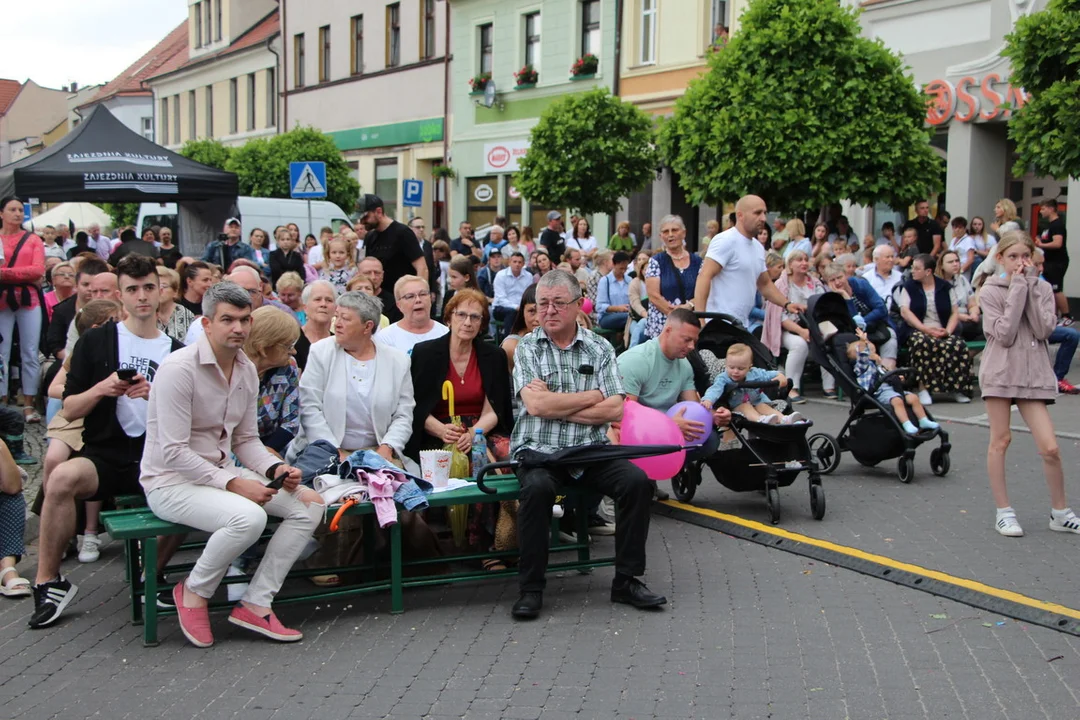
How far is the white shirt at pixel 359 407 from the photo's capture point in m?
6.83

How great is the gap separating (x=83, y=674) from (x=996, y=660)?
3.97 metres

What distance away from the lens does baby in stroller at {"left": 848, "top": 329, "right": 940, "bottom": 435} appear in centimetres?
976

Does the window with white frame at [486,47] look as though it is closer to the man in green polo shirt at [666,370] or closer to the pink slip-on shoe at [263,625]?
the man in green polo shirt at [666,370]

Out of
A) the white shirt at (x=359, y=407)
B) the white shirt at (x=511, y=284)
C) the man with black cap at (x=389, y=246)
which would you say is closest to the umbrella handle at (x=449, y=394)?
the white shirt at (x=359, y=407)

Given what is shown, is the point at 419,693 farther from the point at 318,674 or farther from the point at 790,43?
the point at 790,43

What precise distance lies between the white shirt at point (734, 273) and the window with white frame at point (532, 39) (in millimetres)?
25420

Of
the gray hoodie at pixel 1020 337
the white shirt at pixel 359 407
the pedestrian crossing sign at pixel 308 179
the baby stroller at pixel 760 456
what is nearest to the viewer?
the white shirt at pixel 359 407

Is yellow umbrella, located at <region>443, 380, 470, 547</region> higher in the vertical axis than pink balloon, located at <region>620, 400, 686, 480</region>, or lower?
lower

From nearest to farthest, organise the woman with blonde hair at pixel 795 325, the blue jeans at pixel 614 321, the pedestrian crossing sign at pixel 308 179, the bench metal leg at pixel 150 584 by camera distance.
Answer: the bench metal leg at pixel 150 584
the woman with blonde hair at pixel 795 325
the blue jeans at pixel 614 321
the pedestrian crossing sign at pixel 308 179

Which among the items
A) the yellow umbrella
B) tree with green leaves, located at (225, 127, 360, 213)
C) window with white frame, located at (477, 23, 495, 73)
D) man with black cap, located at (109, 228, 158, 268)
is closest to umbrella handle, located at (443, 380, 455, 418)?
the yellow umbrella

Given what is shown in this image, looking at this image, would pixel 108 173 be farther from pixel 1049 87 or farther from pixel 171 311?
pixel 1049 87

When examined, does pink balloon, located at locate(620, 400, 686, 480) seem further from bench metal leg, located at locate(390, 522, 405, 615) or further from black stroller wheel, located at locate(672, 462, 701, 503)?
bench metal leg, located at locate(390, 522, 405, 615)

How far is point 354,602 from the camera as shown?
645cm

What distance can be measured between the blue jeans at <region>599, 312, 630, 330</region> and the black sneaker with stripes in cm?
1153
